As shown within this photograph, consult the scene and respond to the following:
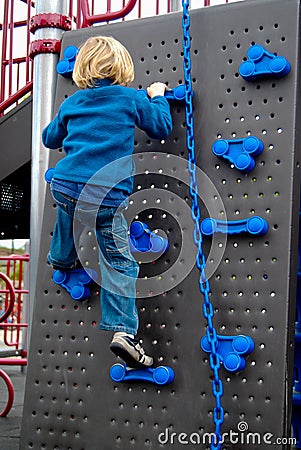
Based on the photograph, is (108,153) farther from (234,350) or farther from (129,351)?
(234,350)

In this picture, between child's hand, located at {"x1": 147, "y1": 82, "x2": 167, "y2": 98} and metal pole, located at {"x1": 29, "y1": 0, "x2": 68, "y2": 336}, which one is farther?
metal pole, located at {"x1": 29, "y1": 0, "x2": 68, "y2": 336}

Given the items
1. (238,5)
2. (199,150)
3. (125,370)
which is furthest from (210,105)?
(125,370)

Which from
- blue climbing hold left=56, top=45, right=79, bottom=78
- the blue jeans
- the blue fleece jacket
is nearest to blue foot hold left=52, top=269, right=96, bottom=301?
the blue jeans

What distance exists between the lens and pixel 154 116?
9.66ft

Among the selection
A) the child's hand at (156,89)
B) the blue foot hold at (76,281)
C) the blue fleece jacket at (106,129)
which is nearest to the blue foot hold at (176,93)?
the child's hand at (156,89)

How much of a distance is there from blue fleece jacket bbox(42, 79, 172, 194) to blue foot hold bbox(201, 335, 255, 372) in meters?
0.75

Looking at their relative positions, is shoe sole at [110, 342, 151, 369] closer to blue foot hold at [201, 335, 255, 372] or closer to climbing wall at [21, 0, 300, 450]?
climbing wall at [21, 0, 300, 450]

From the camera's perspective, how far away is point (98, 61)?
9.45 feet

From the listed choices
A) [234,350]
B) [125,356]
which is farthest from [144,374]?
[234,350]

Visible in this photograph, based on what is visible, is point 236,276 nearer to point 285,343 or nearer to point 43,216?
point 285,343

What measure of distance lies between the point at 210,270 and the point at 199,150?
1.78 feet

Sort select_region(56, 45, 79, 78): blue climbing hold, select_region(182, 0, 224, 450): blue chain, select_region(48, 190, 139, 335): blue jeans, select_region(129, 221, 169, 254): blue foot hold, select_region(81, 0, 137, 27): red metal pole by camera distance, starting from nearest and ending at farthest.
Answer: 1. select_region(182, 0, 224, 450): blue chain
2. select_region(48, 190, 139, 335): blue jeans
3. select_region(129, 221, 169, 254): blue foot hold
4. select_region(56, 45, 79, 78): blue climbing hold
5. select_region(81, 0, 137, 27): red metal pole

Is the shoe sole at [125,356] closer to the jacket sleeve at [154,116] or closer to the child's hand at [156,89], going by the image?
the jacket sleeve at [154,116]

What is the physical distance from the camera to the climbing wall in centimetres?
273
